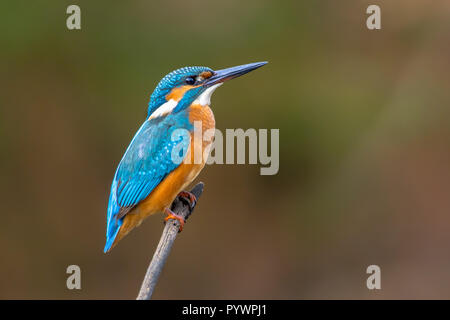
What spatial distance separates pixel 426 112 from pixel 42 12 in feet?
10.8

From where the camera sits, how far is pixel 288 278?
18.1 feet

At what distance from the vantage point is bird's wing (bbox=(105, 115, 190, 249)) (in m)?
3.28

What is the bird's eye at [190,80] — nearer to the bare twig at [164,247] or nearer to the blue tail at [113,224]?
the bare twig at [164,247]

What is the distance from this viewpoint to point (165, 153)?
10.9 ft

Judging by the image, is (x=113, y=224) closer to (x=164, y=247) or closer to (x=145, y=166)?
(x=145, y=166)

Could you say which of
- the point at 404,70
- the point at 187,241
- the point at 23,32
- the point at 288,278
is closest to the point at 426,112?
the point at 404,70

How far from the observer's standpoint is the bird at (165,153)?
3307 millimetres

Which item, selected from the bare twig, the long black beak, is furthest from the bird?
the bare twig

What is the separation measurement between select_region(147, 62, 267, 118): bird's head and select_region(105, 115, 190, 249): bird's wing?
0.50 ft

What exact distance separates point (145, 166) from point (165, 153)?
13cm

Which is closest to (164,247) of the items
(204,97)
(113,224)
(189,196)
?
(113,224)

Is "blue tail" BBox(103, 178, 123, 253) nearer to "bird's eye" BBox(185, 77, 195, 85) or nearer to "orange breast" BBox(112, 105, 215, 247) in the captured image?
"orange breast" BBox(112, 105, 215, 247)

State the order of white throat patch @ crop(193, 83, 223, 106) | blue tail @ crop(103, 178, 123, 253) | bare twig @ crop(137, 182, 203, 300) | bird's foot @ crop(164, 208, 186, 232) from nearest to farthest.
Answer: bare twig @ crop(137, 182, 203, 300)
blue tail @ crop(103, 178, 123, 253)
bird's foot @ crop(164, 208, 186, 232)
white throat patch @ crop(193, 83, 223, 106)

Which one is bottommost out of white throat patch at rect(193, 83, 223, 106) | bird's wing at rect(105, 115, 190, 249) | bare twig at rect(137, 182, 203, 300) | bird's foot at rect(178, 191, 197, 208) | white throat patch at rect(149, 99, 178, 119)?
bare twig at rect(137, 182, 203, 300)
